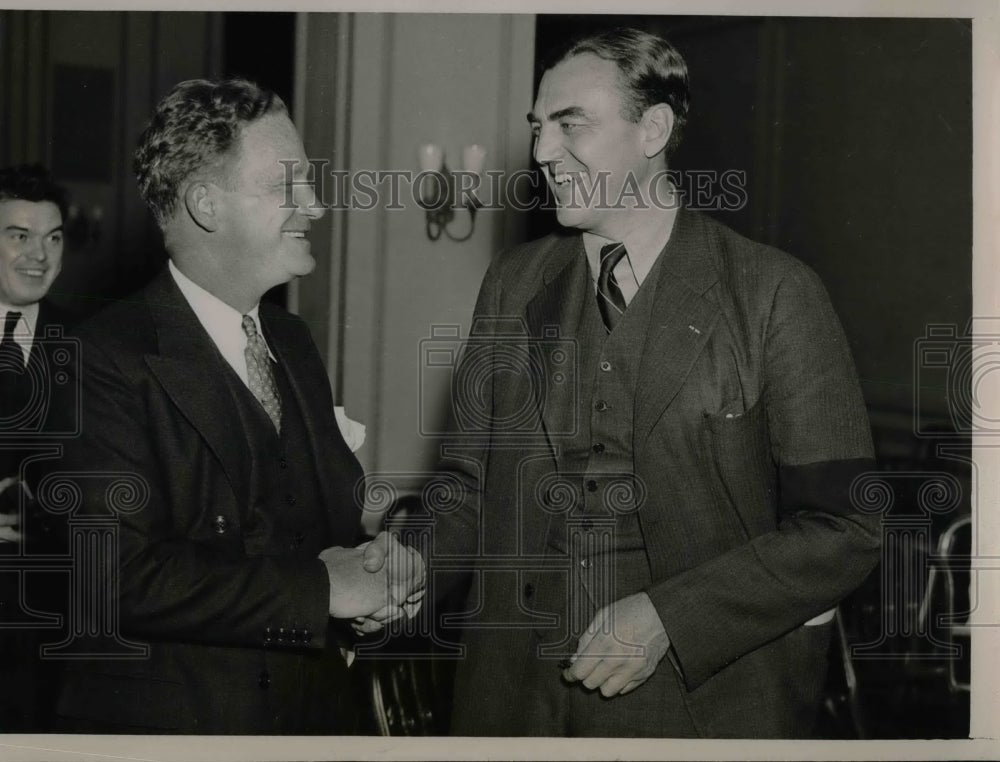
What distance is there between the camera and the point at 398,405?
3023mm

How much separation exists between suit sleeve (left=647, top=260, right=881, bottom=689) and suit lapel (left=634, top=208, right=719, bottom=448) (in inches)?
6.8

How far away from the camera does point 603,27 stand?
3.02 m

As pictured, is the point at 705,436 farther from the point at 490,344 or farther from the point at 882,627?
the point at 882,627

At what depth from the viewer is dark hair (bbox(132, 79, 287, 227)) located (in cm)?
293

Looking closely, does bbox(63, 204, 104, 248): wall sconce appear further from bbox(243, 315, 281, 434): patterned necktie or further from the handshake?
the handshake

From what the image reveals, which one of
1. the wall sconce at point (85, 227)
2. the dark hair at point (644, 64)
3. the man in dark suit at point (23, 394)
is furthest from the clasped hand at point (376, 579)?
the dark hair at point (644, 64)

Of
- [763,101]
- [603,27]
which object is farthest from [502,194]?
[763,101]

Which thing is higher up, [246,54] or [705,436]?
[246,54]

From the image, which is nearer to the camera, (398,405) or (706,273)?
(706,273)

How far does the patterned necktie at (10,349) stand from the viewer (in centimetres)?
306

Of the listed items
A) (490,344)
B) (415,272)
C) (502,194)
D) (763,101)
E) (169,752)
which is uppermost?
(763,101)

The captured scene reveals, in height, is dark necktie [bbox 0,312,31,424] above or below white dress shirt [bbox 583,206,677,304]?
below

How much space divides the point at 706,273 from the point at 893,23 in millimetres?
960

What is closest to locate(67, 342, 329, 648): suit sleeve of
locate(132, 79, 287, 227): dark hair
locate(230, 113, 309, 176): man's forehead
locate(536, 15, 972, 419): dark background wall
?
locate(132, 79, 287, 227): dark hair
